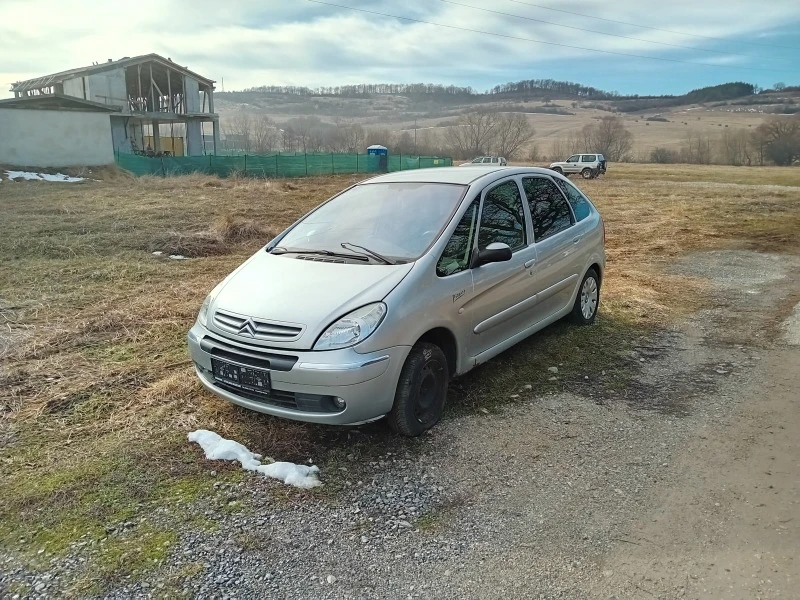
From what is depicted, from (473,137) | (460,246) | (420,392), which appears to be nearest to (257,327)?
(420,392)

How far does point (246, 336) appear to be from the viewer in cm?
354

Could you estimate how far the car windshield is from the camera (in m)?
4.14

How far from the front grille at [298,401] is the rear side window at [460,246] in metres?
1.12

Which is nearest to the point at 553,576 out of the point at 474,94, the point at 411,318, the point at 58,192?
the point at 411,318

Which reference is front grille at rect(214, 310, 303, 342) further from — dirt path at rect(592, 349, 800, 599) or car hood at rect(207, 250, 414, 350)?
dirt path at rect(592, 349, 800, 599)

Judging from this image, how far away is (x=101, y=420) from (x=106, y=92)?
130ft

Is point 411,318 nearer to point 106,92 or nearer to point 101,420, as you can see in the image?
point 101,420

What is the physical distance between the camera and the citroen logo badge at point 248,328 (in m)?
3.53

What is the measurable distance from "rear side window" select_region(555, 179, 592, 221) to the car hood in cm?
258

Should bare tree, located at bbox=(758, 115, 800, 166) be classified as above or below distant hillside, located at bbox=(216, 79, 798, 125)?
below

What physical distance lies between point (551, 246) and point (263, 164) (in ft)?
109

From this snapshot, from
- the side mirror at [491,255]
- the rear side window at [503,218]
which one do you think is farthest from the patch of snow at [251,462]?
the rear side window at [503,218]

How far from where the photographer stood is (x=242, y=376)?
355cm

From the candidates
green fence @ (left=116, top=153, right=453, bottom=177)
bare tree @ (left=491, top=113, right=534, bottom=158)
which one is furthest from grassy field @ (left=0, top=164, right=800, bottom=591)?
bare tree @ (left=491, top=113, right=534, bottom=158)
